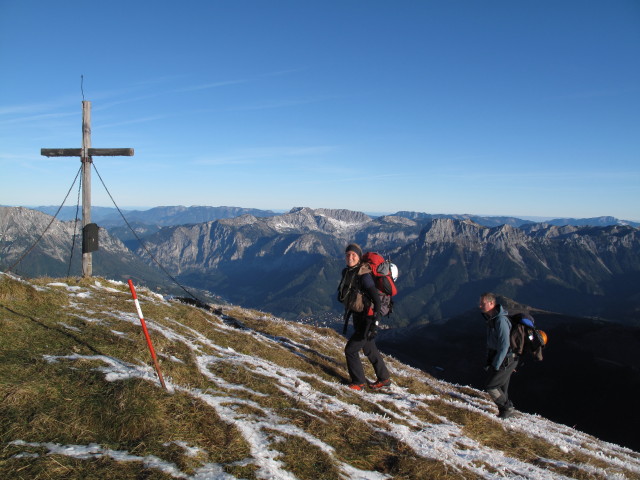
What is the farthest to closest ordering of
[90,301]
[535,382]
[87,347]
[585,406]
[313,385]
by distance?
[535,382] < [585,406] < [90,301] < [313,385] < [87,347]

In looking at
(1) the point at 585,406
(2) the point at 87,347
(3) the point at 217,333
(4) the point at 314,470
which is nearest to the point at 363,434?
(4) the point at 314,470

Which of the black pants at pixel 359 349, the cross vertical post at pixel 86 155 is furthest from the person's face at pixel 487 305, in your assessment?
the cross vertical post at pixel 86 155

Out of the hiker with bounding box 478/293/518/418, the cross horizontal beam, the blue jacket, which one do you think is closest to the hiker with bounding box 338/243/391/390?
the hiker with bounding box 478/293/518/418

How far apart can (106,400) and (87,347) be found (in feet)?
10.9

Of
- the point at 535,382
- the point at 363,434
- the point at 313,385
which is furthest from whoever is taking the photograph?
the point at 535,382

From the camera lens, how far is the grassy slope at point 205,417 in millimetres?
6195

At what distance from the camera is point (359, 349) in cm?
1265

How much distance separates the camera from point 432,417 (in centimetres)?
1205

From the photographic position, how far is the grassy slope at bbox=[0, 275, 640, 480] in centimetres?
620

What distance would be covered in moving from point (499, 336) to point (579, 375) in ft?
456

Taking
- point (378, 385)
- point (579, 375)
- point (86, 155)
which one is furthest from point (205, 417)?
point (579, 375)

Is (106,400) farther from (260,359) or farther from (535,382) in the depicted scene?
(535,382)

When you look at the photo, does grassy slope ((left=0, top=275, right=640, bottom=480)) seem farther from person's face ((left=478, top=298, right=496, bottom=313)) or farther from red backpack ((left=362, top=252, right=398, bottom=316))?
person's face ((left=478, top=298, right=496, bottom=313))

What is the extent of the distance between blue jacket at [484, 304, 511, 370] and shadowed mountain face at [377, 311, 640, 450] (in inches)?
3305
